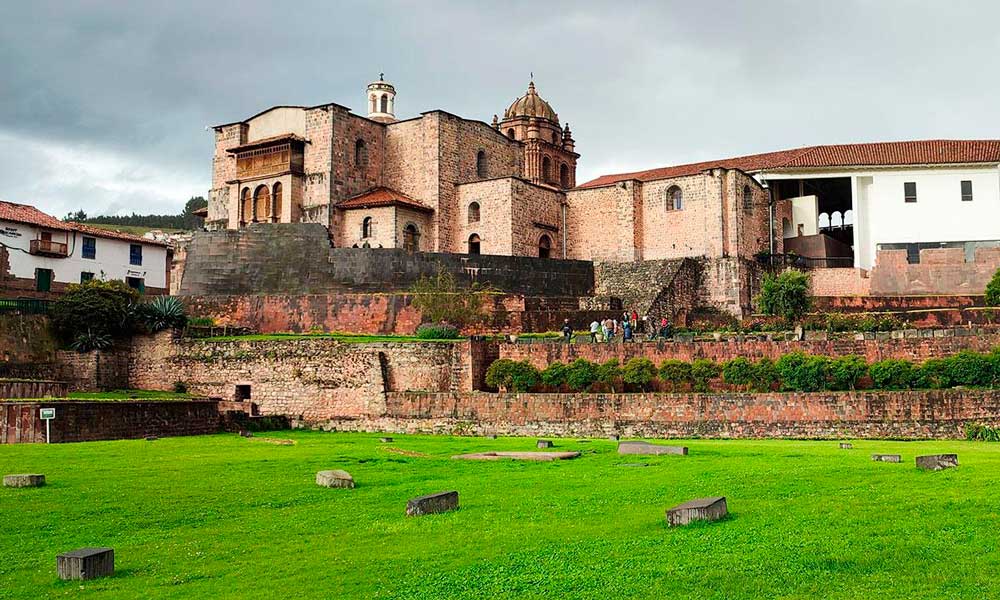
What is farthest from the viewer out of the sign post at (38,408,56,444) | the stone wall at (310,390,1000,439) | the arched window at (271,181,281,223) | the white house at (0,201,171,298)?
the arched window at (271,181,281,223)

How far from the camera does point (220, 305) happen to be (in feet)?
112

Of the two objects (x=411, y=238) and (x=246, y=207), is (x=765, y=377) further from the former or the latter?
(x=246, y=207)

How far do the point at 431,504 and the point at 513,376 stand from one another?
17.1m

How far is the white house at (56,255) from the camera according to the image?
122ft

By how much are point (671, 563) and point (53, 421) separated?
1628 centimetres

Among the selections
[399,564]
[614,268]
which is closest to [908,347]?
[614,268]

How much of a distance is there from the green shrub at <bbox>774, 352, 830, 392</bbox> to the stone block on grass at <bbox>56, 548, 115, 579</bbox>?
1892cm

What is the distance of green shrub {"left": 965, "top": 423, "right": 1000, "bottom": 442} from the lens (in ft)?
66.1

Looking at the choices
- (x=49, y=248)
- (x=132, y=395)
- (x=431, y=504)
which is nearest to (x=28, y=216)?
(x=49, y=248)

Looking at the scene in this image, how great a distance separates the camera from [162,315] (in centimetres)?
3111

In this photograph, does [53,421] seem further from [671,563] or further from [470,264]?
[470,264]

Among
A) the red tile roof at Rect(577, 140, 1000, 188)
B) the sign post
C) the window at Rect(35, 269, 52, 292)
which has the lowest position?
the sign post

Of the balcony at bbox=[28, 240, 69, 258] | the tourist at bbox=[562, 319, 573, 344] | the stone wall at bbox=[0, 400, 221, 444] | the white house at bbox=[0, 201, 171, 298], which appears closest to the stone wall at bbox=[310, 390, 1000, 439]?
the tourist at bbox=[562, 319, 573, 344]

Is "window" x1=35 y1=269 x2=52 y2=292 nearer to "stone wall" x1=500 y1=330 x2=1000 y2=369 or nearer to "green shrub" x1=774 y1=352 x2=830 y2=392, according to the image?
"stone wall" x1=500 y1=330 x2=1000 y2=369
